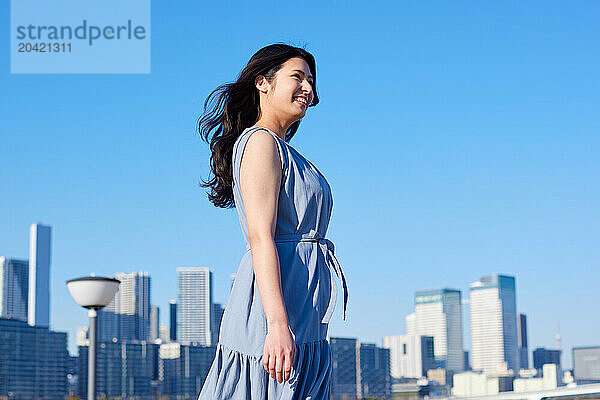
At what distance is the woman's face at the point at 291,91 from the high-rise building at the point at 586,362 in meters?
171

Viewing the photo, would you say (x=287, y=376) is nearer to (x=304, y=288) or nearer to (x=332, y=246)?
(x=304, y=288)

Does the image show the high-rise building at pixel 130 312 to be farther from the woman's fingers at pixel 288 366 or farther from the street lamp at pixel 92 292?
the woman's fingers at pixel 288 366

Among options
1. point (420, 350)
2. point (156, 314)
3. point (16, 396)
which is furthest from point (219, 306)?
point (16, 396)

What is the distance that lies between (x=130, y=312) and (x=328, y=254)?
183m

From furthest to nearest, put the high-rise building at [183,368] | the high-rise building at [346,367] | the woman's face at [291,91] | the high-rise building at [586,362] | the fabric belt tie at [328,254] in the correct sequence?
the high-rise building at [586,362] → the high-rise building at [346,367] → the high-rise building at [183,368] → the woman's face at [291,91] → the fabric belt tie at [328,254]

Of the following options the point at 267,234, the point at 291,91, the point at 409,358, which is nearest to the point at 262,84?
the point at 291,91

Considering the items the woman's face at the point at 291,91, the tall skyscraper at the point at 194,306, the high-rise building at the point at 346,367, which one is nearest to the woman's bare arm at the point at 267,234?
the woman's face at the point at 291,91

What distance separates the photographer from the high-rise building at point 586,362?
538 feet

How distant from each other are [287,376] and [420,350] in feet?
661

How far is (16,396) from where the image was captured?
123m

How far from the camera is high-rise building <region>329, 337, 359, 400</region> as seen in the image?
128m

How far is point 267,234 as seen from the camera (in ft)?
5.50

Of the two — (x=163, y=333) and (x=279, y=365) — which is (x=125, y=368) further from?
(x=279, y=365)

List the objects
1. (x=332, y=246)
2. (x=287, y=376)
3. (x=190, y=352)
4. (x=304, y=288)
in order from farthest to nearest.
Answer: (x=190, y=352) < (x=332, y=246) < (x=304, y=288) < (x=287, y=376)
